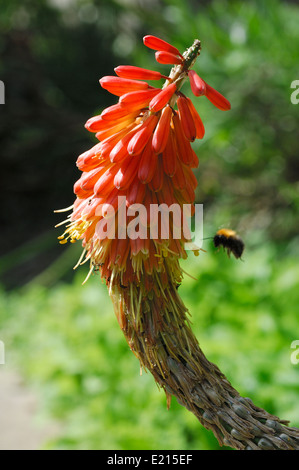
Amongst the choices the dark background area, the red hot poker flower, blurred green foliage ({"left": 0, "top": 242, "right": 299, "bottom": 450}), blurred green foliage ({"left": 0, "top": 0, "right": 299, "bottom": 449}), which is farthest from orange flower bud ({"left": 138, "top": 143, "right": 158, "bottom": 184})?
the dark background area

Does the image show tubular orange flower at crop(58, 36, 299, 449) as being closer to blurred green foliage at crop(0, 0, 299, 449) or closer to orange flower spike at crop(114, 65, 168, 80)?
orange flower spike at crop(114, 65, 168, 80)

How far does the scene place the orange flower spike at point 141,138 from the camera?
93 centimetres

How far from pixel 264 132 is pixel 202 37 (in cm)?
113

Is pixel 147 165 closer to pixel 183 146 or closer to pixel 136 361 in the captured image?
pixel 183 146

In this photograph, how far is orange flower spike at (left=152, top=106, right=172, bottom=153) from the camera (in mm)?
917

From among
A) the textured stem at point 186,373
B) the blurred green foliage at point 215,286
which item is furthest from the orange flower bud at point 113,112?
the blurred green foliage at point 215,286

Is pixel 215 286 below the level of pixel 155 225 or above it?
above

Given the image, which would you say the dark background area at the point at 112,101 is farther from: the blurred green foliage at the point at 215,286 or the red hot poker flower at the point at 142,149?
the red hot poker flower at the point at 142,149

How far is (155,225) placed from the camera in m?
0.98

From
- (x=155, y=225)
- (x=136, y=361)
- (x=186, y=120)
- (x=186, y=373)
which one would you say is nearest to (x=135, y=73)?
(x=186, y=120)

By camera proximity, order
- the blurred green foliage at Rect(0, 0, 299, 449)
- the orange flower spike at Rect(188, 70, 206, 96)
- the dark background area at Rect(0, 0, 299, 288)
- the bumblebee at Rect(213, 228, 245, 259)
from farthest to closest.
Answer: the dark background area at Rect(0, 0, 299, 288) < the blurred green foliage at Rect(0, 0, 299, 449) < the bumblebee at Rect(213, 228, 245, 259) < the orange flower spike at Rect(188, 70, 206, 96)

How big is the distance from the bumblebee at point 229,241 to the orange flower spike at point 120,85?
0.63m

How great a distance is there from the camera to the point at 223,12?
5.54 metres

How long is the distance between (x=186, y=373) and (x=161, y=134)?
45 cm
